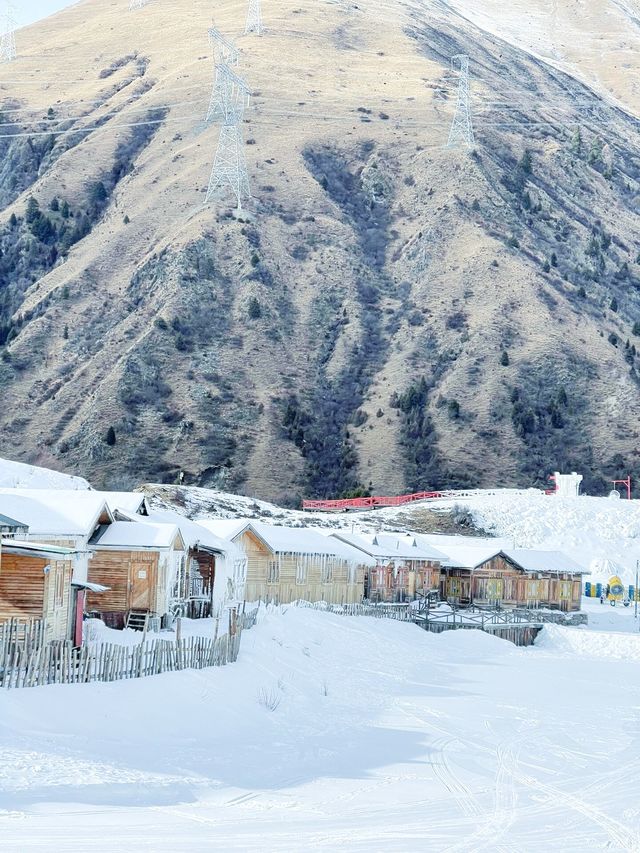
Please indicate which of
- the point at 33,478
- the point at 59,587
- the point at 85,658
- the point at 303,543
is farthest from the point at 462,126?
the point at 85,658

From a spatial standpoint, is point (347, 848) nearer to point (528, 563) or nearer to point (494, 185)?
point (528, 563)

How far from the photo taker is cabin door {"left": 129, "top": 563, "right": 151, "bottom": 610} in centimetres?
3722

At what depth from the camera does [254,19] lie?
7643 inches

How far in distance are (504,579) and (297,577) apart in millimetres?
16329

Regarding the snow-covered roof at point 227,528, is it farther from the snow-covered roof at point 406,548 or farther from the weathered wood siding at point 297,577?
the snow-covered roof at point 406,548

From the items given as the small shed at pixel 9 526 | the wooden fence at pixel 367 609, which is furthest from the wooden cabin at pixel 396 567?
the small shed at pixel 9 526

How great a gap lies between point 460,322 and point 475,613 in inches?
2606

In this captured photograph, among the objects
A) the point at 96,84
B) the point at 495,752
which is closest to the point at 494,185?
the point at 96,84

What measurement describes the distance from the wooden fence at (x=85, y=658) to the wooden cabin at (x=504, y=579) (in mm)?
37495

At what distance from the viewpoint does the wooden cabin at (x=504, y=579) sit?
215 ft

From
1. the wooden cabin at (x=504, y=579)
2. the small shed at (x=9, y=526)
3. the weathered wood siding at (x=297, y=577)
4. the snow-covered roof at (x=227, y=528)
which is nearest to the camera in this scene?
the small shed at (x=9, y=526)

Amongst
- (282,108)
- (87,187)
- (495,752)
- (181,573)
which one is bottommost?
(495,752)

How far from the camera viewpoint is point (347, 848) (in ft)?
52.2

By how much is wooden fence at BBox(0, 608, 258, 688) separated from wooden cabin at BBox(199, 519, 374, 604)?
21262 millimetres
